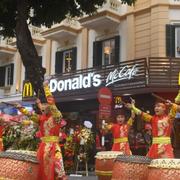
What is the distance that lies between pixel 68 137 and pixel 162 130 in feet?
27.6

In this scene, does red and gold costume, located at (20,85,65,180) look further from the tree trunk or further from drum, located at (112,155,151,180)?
the tree trunk

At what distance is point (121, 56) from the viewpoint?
75.4 ft

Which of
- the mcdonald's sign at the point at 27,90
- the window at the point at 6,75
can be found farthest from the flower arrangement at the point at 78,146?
the window at the point at 6,75

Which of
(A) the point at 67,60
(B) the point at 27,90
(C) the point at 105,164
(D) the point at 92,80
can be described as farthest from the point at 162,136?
(A) the point at 67,60

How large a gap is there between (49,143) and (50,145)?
62 millimetres

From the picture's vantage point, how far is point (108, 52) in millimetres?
23844

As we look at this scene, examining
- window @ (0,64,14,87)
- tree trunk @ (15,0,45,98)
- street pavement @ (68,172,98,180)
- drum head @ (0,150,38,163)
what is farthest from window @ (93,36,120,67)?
drum head @ (0,150,38,163)

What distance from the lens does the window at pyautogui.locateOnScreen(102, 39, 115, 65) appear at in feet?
77.4

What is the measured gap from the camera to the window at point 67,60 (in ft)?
84.9

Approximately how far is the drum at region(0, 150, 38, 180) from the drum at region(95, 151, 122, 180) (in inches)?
147

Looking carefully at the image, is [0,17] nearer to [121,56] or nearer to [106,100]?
[106,100]

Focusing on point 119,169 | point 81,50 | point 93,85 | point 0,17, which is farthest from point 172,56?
point 119,169

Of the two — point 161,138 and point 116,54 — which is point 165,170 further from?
point 116,54

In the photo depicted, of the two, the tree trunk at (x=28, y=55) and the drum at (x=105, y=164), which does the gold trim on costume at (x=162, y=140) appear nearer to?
the drum at (x=105, y=164)
